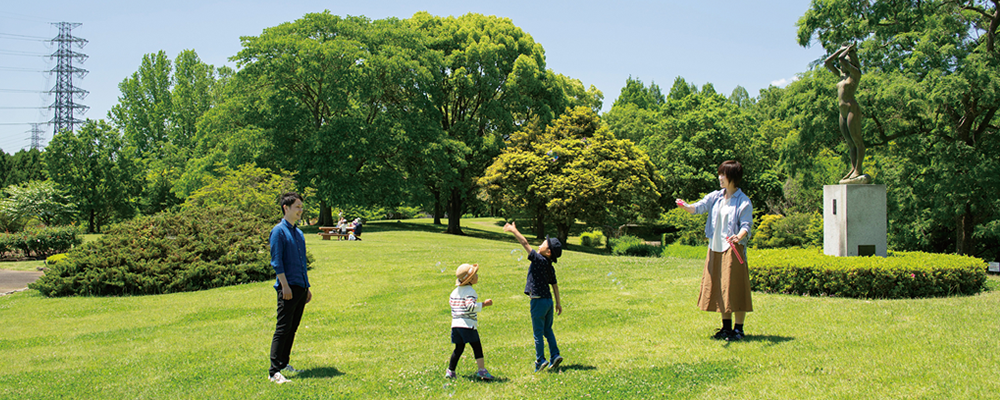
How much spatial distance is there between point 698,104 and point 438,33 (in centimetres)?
2257

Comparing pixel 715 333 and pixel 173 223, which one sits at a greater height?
pixel 173 223

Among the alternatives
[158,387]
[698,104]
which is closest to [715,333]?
[158,387]

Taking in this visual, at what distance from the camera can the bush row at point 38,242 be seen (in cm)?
2155

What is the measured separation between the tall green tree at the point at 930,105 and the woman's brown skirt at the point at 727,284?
1619 cm

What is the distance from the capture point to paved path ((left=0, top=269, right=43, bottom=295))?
15.0 m

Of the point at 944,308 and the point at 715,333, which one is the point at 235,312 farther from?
the point at 944,308

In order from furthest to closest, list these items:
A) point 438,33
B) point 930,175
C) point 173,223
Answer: point 438,33
point 930,175
point 173,223

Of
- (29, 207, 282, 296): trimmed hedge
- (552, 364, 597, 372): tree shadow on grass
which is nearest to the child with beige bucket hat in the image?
(552, 364, 597, 372): tree shadow on grass

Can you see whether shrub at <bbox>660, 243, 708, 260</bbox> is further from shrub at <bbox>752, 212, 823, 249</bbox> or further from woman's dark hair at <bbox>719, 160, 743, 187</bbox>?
woman's dark hair at <bbox>719, 160, 743, 187</bbox>

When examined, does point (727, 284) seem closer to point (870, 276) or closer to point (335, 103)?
point (870, 276)

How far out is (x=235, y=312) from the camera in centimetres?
1055

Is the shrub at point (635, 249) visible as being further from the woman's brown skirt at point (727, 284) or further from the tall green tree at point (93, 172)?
the tall green tree at point (93, 172)

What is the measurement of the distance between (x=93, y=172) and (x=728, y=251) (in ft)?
131

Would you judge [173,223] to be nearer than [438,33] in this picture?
Yes
